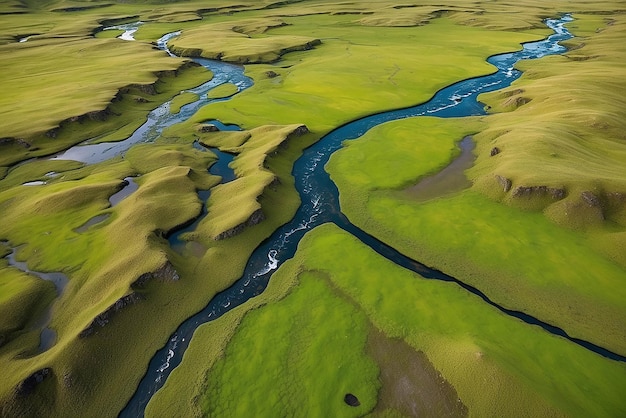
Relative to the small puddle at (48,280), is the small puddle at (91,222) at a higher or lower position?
lower

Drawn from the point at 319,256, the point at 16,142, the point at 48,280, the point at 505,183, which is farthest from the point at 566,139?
the point at 16,142

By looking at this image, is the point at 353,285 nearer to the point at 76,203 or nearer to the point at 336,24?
the point at 76,203

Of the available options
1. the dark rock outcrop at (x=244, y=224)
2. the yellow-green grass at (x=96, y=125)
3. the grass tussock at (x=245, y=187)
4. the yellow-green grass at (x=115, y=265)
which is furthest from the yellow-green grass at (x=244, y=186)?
the yellow-green grass at (x=96, y=125)

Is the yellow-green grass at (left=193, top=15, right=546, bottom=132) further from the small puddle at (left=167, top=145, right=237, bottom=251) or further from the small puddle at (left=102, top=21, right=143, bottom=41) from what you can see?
the small puddle at (left=102, top=21, right=143, bottom=41)

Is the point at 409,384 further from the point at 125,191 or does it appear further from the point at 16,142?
the point at 16,142

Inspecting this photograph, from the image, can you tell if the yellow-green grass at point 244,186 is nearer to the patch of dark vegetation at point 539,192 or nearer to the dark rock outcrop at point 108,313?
the dark rock outcrop at point 108,313

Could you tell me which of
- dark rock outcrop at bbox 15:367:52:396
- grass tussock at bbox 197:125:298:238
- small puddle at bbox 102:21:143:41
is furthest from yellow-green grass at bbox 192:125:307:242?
small puddle at bbox 102:21:143:41
